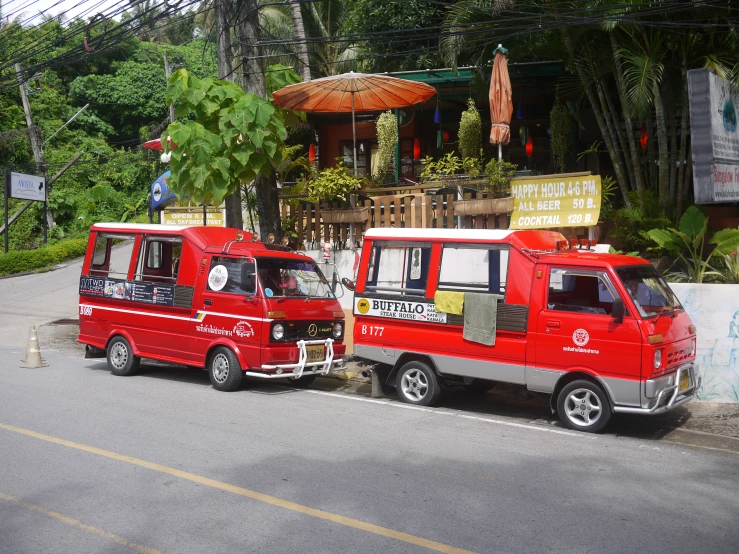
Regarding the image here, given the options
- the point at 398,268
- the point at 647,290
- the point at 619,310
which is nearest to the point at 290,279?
the point at 398,268

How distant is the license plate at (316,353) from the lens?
36.8 feet

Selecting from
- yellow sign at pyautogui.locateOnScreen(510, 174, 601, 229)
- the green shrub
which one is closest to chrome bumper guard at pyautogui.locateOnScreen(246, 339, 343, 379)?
yellow sign at pyautogui.locateOnScreen(510, 174, 601, 229)

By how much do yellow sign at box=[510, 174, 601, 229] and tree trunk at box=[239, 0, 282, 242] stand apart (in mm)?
4663

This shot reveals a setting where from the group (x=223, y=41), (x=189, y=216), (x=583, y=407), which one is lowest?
(x=583, y=407)

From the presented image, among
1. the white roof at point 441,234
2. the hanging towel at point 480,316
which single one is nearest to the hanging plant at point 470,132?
the white roof at point 441,234

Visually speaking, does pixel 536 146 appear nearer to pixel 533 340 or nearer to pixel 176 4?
pixel 176 4

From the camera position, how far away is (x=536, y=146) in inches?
883

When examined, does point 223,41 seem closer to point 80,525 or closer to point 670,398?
point 670,398

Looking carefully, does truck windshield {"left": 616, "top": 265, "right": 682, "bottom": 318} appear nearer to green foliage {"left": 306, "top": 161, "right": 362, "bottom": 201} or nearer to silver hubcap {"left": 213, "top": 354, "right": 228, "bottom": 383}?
silver hubcap {"left": 213, "top": 354, "right": 228, "bottom": 383}

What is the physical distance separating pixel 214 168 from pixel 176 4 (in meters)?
2.97

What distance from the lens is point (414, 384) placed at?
412 inches

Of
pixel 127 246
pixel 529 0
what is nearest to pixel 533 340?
pixel 127 246

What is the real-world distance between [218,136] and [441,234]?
523cm

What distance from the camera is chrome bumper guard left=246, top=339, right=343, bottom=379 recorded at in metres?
10.9
